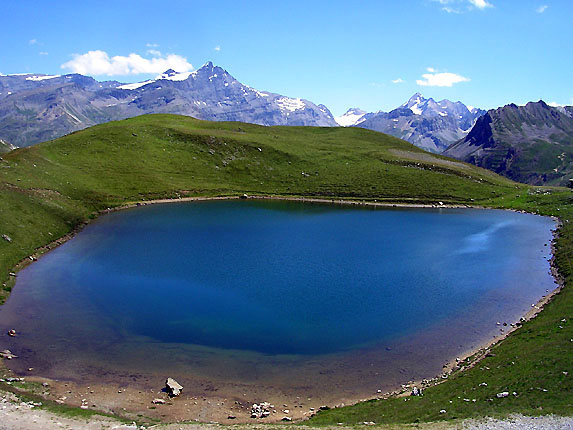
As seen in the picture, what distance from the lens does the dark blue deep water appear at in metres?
39.6

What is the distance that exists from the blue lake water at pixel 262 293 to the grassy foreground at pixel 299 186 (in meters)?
4.89

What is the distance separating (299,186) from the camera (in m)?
122

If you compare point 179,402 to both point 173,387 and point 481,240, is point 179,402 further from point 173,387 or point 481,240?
point 481,240

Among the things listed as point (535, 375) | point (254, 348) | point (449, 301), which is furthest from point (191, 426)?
point (449, 301)

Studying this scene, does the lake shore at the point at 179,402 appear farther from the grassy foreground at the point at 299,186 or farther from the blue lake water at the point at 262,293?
the blue lake water at the point at 262,293

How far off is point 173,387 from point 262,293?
18.7 metres

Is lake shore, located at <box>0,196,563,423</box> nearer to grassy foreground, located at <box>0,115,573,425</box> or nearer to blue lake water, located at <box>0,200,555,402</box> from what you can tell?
grassy foreground, located at <box>0,115,573,425</box>

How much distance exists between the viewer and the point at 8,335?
3756 cm

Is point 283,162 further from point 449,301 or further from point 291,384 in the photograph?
point 291,384

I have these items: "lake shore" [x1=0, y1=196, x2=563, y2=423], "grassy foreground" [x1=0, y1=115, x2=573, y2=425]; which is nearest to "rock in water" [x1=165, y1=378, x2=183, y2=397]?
"lake shore" [x1=0, y1=196, x2=563, y2=423]

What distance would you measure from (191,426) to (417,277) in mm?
37063

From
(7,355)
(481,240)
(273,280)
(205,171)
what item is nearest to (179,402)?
(7,355)

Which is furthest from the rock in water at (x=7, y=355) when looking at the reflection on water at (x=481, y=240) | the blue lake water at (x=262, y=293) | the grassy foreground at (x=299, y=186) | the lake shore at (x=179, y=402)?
the reflection on water at (x=481, y=240)

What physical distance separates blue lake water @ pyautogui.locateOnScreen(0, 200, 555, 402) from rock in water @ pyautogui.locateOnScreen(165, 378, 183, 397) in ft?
8.02
